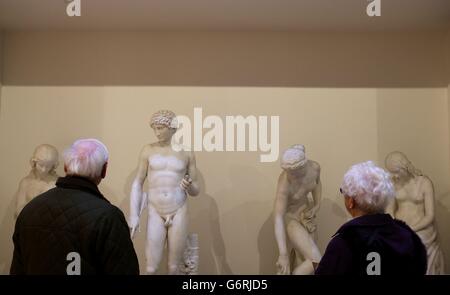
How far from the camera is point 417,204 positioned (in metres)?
5.59

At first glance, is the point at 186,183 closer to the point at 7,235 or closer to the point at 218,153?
the point at 218,153

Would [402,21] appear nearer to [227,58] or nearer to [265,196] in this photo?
[227,58]

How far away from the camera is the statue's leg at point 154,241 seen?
5.08 meters

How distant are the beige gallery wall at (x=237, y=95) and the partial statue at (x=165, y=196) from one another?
1.10 meters

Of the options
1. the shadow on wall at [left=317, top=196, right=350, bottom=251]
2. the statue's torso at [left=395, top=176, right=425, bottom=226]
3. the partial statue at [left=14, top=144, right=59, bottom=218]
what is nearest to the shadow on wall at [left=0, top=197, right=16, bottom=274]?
the partial statue at [left=14, top=144, right=59, bottom=218]

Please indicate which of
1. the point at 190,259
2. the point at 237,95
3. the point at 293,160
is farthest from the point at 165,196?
the point at 237,95

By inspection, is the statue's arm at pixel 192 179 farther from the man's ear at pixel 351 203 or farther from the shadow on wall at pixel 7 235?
the man's ear at pixel 351 203

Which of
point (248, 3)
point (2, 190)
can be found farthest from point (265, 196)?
point (2, 190)

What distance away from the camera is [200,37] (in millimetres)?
6445

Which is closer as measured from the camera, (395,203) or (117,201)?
(395,203)

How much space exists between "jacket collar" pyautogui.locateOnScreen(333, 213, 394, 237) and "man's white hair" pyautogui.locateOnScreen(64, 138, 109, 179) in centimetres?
113

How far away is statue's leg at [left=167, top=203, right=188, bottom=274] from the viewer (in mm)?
5078
